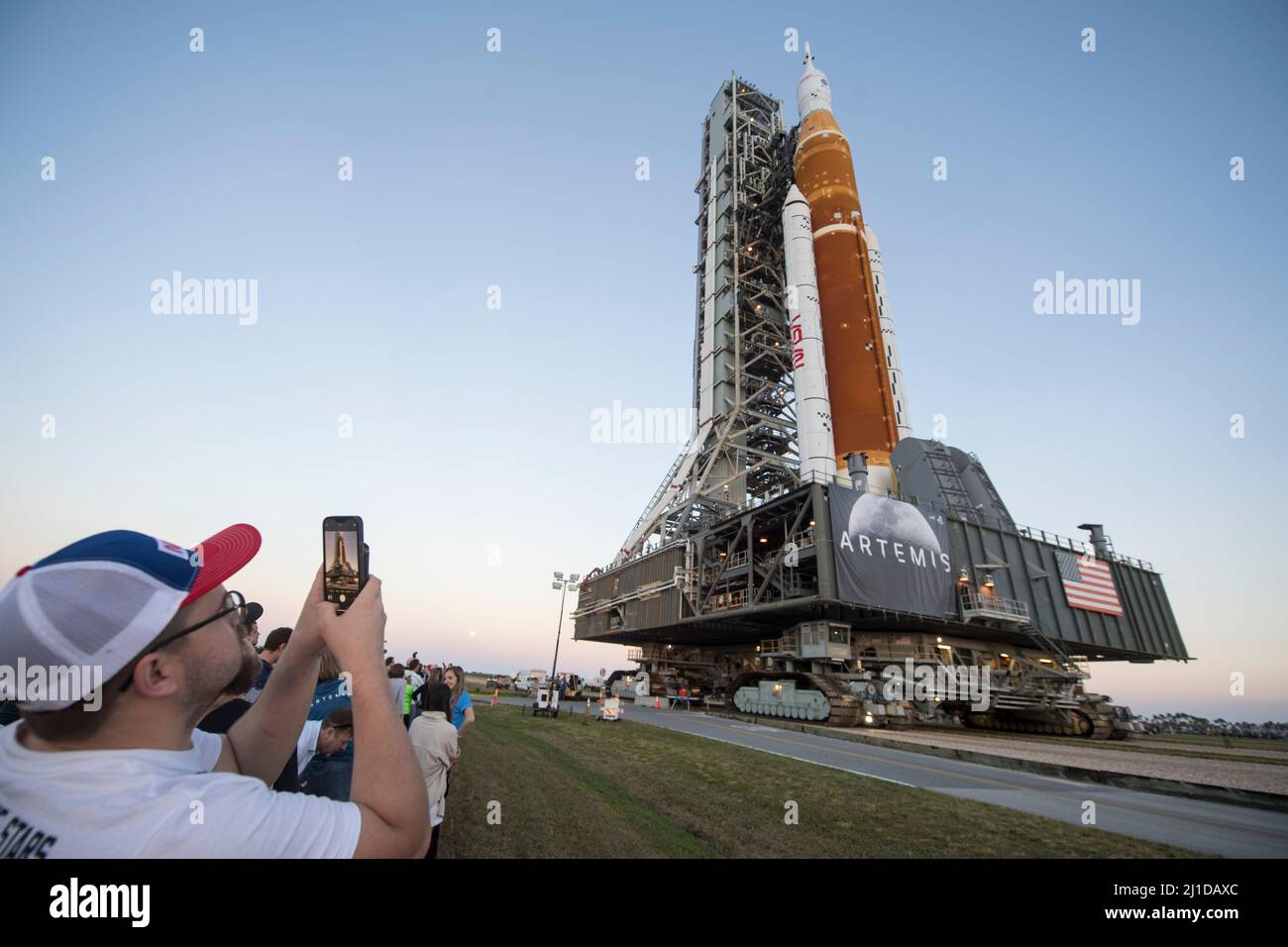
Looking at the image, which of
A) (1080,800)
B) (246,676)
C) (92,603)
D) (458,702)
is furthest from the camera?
(1080,800)

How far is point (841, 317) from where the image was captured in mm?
35281

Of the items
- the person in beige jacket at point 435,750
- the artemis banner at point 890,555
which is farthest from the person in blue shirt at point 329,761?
the artemis banner at point 890,555

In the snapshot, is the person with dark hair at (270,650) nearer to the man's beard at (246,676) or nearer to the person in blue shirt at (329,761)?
the person in blue shirt at (329,761)

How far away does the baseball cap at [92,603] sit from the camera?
50.5 inches

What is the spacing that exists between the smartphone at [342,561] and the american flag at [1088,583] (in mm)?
39907

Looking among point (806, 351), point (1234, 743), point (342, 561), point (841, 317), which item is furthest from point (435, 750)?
point (1234, 743)

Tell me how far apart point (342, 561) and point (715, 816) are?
6.55m

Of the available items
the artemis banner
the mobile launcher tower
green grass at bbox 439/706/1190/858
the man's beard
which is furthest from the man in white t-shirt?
the artemis banner

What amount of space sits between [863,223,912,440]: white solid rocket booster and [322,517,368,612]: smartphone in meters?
35.6

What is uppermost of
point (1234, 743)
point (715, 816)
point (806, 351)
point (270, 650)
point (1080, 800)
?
point (806, 351)

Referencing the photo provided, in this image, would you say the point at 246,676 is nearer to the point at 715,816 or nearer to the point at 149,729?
the point at 149,729

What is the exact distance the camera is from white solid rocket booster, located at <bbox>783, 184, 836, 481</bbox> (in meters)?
30.0
